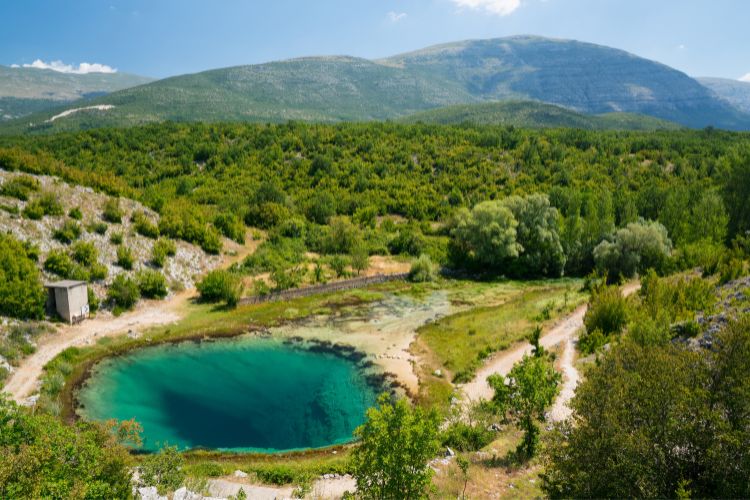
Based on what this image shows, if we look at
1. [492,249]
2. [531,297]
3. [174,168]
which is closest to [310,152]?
[174,168]

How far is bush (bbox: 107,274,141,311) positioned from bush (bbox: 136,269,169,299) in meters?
1.18

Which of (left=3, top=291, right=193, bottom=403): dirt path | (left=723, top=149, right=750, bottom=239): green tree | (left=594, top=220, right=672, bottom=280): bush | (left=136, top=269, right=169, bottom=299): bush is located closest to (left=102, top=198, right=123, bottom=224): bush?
(left=136, top=269, right=169, bottom=299): bush

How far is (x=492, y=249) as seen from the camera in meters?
47.2

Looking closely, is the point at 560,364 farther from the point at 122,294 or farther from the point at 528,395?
the point at 122,294

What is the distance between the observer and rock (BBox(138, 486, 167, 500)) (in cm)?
1258

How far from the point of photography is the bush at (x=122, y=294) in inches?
1297

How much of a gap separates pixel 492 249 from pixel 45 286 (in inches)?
1478

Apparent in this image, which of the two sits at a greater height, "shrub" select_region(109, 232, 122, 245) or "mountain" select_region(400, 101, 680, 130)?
"mountain" select_region(400, 101, 680, 130)

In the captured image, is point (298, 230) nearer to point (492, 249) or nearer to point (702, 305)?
point (492, 249)

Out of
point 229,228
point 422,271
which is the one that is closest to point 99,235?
point 229,228

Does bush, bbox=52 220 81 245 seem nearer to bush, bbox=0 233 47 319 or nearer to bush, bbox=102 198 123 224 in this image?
bush, bbox=102 198 123 224

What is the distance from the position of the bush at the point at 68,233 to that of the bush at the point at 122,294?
531cm

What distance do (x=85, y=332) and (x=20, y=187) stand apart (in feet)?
54.0

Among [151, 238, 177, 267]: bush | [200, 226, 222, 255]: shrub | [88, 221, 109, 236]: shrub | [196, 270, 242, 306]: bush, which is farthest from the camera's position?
[200, 226, 222, 255]: shrub
